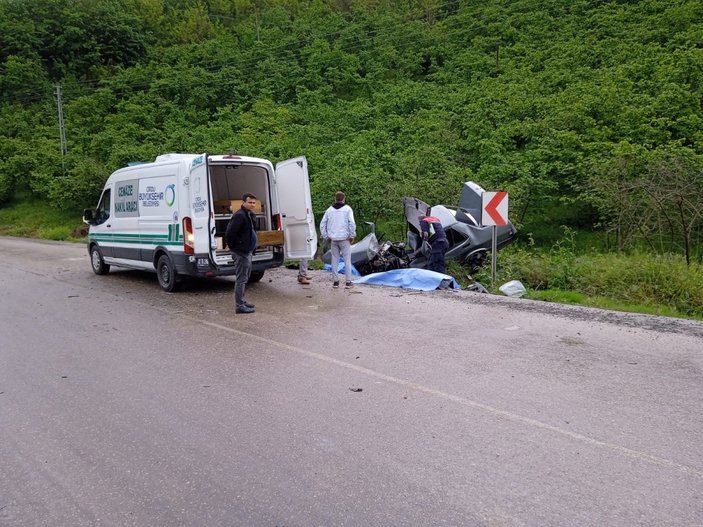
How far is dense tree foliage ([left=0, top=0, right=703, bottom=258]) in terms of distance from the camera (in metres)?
16.4

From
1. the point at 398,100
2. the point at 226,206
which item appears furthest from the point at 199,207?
the point at 398,100

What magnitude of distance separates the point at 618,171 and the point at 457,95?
16.4 m

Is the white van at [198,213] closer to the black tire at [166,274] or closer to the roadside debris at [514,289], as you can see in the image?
the black tire at [166,274]

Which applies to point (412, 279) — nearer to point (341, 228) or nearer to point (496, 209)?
point (341, 228)

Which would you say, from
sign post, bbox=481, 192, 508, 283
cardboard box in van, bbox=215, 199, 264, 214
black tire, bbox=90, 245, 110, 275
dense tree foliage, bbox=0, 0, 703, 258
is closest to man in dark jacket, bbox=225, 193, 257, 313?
cardboard box in van, bbox=215, 199, 264, 214

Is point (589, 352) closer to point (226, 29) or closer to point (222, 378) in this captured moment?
point (222, 378)

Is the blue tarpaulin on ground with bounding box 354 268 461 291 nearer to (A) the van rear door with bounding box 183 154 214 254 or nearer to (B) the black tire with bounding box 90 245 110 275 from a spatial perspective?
(A) the van rear door with bounding box 183 154 214 254

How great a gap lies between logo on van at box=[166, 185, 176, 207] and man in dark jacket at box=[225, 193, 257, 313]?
192 cm

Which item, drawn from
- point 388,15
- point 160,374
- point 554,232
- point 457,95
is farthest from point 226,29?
point 160,374

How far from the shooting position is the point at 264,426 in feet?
14.1

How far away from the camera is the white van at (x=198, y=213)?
952cm

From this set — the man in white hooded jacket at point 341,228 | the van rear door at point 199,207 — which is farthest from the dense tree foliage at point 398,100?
the van rear door at point 199,207

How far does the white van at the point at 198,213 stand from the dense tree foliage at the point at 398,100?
5347 mm

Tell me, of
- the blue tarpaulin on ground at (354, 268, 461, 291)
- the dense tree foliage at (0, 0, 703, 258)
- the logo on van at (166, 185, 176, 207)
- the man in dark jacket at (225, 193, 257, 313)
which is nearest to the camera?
the man in dark jacket at (225, 193, 257, 313)
